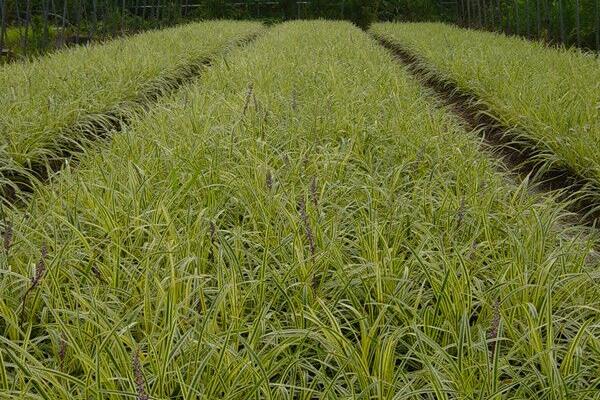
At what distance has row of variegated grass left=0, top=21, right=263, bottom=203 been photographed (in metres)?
3.54

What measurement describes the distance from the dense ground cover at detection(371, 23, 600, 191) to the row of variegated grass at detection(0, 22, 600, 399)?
58 cm

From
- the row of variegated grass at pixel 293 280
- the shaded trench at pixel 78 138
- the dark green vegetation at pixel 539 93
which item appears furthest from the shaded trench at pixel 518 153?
the shaded trench at pixel 78 138

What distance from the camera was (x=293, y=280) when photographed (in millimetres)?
1918

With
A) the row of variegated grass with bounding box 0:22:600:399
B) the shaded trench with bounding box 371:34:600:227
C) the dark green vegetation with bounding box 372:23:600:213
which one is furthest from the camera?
the dark green vegetation with bounding box 372:23:600:213

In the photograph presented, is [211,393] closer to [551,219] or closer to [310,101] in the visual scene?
[551,219]

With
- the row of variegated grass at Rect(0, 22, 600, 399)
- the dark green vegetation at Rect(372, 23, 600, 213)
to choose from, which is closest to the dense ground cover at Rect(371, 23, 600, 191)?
the dark green vegetation at Rect(372, 23, 600, 213)

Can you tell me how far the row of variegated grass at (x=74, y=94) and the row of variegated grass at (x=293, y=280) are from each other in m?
0.59

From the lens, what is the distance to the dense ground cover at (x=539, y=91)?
3545mm

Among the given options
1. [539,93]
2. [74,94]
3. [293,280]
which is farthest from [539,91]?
[293,280]

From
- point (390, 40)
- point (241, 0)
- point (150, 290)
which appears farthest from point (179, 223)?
point (241, 0)

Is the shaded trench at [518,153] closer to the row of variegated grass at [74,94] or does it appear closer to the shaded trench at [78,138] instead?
the shaded trench at [78,138]

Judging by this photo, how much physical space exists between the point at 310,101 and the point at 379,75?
1468mm

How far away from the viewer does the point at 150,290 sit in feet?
6.07

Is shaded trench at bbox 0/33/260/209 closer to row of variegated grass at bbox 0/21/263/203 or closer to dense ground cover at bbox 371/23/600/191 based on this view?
row of variegated grass at bbox 0/21/263/203
